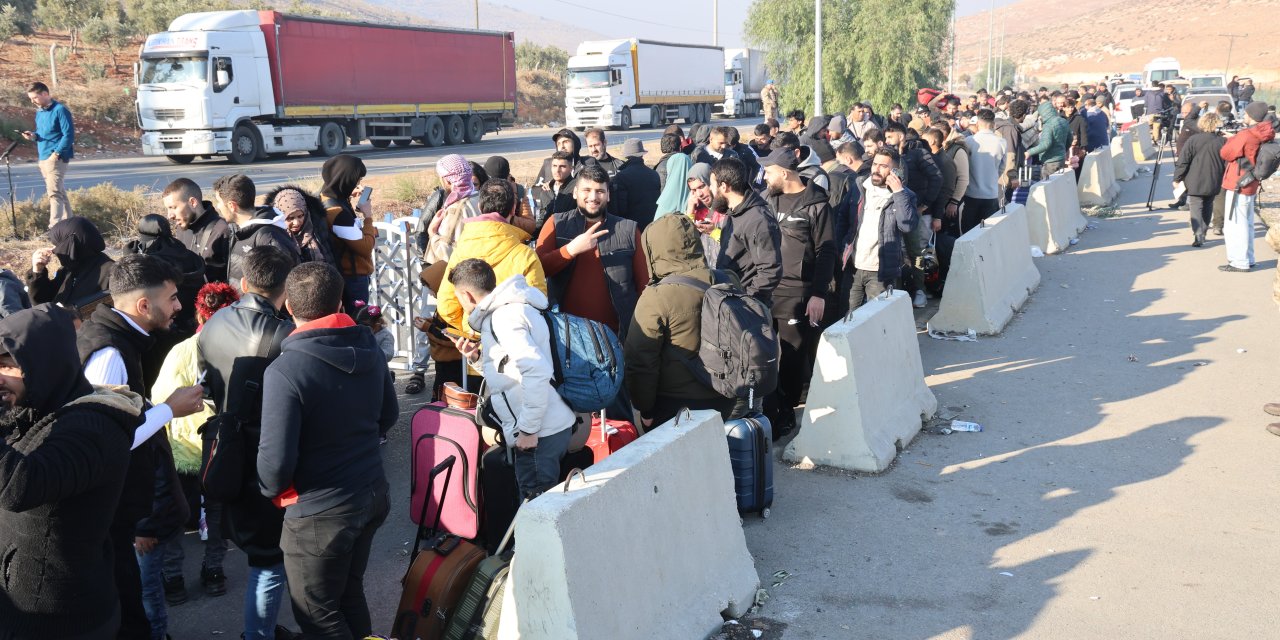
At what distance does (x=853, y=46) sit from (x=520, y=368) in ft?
95.8

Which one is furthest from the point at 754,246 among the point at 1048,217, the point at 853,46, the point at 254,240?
the point at 853,46

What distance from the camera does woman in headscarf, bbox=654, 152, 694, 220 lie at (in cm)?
895

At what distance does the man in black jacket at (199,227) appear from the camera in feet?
20.3

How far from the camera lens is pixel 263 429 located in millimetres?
3590

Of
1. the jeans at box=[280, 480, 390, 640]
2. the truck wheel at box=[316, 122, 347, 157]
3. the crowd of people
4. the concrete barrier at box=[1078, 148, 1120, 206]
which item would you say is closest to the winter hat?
the concrete barrier at box=[1078, 148, 1120, 206]

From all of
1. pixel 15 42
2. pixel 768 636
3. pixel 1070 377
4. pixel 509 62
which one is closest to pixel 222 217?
pixel 768 636

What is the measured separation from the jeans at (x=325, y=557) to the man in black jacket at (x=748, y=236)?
10.4ft

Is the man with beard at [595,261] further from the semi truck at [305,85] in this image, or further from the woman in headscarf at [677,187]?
the semi truck at [305,85]

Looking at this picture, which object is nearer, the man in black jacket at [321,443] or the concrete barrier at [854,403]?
the man in black jacket at [321,443]

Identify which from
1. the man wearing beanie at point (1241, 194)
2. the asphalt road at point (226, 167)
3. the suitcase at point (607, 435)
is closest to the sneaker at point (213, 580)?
the suitcase at point (607, 435)

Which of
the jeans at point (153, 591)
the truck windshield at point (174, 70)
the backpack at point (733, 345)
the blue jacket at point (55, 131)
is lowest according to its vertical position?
the jeans at point (153, 591)

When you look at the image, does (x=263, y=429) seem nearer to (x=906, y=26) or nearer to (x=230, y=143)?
(x=230, y=143)

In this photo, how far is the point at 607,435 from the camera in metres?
5.17

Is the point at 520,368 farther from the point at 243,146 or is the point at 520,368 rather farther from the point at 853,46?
the point at 853,46
